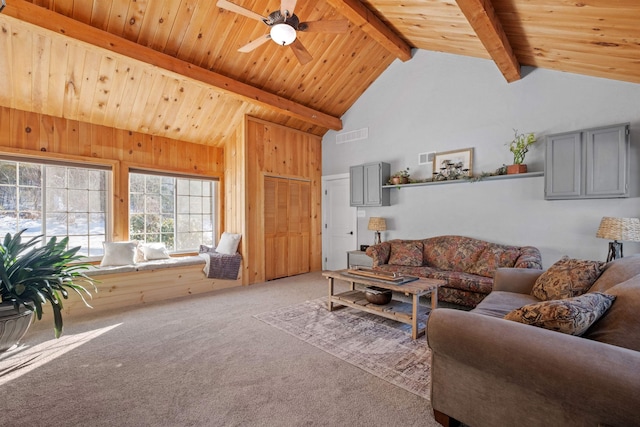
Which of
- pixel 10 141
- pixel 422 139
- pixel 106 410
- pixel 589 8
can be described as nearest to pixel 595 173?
pixel 589 8

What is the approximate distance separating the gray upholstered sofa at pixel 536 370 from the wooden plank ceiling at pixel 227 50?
253 cm

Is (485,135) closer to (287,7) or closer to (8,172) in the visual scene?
(287,7)

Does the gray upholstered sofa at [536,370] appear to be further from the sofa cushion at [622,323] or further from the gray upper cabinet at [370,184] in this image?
the gray upper cabinet at [370,184]

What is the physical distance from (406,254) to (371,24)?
3.21m

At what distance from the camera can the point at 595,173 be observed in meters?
3.30

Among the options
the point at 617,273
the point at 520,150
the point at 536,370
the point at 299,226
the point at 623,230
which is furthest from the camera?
the point at 299,226

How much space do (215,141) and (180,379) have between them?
169 inches

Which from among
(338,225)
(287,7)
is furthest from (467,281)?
(287,7)

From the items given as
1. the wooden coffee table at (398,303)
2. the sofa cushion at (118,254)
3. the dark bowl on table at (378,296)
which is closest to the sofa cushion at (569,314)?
the wooden coffee table at (398,303)

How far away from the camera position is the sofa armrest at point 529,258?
11.0ft

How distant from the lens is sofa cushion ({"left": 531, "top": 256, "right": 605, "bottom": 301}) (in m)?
2.22

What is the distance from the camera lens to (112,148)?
14.6 feet

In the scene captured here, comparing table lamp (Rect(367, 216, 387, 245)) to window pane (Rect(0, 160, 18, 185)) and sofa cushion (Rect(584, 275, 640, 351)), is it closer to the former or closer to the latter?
sofa cushion (Rect(584, 275, 640, 351))

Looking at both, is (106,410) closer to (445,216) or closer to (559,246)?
(445,216)
